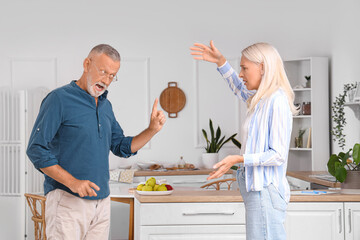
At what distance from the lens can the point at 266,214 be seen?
238 cm

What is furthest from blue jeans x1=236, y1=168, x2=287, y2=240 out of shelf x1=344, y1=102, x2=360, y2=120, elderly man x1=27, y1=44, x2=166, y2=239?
shelf x1=344, y1=102, x2=360, y2=120

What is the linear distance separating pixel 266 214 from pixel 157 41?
524cm

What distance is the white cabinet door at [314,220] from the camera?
3.42 metres

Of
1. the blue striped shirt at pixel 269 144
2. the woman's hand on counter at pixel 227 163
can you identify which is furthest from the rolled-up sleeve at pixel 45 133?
the blue striped shirt at pixel 269 144

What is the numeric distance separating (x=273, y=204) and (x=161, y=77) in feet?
16.7

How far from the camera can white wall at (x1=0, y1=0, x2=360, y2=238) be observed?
285 inches

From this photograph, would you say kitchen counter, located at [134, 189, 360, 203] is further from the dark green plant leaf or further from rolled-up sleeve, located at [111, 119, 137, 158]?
rolled-up sleeve, located at [111, 119, 137, 158]

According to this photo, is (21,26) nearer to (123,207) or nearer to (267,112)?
(123,207)

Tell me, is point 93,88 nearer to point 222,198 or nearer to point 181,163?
point 222,198

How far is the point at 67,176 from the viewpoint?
2.26 metres

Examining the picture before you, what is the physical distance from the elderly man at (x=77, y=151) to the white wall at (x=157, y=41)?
478 centimetres

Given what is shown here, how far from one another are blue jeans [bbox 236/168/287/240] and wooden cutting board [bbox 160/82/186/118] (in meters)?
4.94

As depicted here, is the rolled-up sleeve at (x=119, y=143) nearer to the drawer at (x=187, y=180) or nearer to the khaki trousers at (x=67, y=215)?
the khaki trousers at (x=67, y=215)


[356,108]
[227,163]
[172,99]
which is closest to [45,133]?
[227,163]
